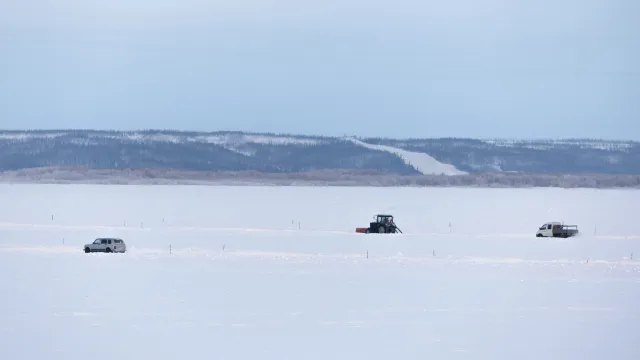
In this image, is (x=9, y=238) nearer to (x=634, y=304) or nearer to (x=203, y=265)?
(x=203, y=265)

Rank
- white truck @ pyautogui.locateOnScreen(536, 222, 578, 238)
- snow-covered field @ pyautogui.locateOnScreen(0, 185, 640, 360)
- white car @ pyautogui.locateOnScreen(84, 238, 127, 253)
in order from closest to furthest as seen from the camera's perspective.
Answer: snow-covered field @ pyautogui.locateOnScreen(0, 185, 640, 360) → white car @ pyautogui.locateOnScreen(84, 238, 127, 253) → white truck @ pyautogui.locateOnScreen(536, 222, 578, 238)

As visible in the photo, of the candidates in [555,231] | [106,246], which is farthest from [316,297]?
[555,231]

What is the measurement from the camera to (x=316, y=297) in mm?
25188

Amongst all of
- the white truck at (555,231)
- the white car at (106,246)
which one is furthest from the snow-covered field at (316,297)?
the white truck at (555,231)

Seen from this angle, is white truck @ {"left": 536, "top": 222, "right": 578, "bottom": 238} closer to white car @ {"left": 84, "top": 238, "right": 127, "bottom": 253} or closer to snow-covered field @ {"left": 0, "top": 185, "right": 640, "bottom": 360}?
snow-covered field @ {"left": 0, "top": 185, "right": 640, "bottom": 360}

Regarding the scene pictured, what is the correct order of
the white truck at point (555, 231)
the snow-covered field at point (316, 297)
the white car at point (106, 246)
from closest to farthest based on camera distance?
the snow-covered field at point (316, 297) → the white car at point (106, 246) → the white truck at point (555, 231)

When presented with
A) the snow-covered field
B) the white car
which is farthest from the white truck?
the white car

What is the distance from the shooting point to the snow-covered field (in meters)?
19.5

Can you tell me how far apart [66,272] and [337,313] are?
9902mm

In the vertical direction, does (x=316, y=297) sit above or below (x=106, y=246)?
below

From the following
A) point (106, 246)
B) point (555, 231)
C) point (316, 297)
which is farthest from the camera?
point (555, 231)

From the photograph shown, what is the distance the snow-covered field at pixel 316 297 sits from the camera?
19.5 meters

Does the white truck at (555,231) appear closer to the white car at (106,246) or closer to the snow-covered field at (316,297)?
the snow-covered field at (316,297)

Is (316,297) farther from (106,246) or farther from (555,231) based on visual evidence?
(555,231)
